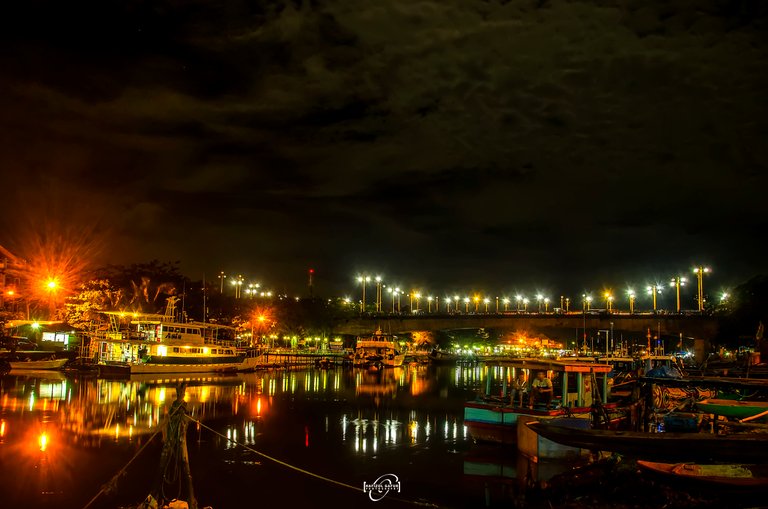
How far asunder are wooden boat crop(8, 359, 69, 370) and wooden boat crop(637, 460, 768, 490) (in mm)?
51983

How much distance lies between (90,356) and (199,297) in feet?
83.7

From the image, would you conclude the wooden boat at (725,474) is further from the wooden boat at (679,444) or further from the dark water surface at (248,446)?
the dark water surface at (248,446)

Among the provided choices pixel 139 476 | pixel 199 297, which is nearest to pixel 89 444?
pixel 139 476

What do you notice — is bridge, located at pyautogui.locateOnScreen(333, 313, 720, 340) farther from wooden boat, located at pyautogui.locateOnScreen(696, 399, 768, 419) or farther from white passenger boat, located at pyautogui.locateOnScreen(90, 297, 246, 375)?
wooden boat, located at pyautogui.locateOnScreen(696, 399, 768, 419)

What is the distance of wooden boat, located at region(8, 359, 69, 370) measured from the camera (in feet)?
172

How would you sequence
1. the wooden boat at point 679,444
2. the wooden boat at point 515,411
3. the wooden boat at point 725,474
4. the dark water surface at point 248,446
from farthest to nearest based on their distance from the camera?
the wooden boat at point 515,411, the dark water surface at point 248,446, the wooden boat at point 679,444, the wooden boat at point 725,474

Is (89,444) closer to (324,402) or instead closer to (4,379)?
(324,402)

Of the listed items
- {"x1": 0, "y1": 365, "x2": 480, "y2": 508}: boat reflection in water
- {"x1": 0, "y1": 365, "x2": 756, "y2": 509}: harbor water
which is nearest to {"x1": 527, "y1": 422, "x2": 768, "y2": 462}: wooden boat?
{"x1": 0, "y1": 365, "x2": 756, "y2": 509}: harbor water

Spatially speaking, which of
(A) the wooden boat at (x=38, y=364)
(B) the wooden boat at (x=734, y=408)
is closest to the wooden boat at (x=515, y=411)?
(B) the wooden boat at (x=734, y=408)

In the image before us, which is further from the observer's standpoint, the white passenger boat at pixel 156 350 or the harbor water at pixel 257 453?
the white passenger boat at pixel 156 350

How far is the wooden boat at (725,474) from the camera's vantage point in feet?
49.8

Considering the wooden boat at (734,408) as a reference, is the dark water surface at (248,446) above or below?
below

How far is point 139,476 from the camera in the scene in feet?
58.9

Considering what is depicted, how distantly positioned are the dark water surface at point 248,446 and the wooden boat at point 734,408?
39.3 ft
